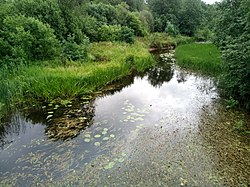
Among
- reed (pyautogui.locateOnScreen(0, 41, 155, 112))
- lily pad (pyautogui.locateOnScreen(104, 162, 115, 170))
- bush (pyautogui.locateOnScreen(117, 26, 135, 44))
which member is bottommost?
lily pad (pyautogui.locateOnScreen(104, 162, 115, 170))

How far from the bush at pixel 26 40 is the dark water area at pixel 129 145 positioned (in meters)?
4.03

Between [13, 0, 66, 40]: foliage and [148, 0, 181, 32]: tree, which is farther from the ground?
[148, 0, 181, 32]: tree

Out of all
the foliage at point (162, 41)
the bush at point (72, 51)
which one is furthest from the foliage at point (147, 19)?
the bush at point (72, 51)

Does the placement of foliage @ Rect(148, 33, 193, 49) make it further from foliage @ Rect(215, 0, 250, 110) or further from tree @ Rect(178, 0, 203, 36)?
foliage @ Rect(215, 0, 250, 110)

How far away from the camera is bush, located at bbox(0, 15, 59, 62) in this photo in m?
10.2

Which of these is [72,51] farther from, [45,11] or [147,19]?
[147,19]

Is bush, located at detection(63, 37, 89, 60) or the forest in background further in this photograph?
bush, located at detection(63, 37, 89, 60)

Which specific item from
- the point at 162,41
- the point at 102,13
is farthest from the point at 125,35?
the point at 162,41

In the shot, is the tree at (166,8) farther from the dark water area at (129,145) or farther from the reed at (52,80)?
the dark water area at (129,145)

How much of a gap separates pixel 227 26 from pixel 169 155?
8220 millimetres

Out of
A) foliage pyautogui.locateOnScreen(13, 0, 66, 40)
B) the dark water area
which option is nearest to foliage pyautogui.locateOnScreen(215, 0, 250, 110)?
the dark water area

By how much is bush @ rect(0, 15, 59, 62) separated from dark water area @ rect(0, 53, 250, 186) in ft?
13.2

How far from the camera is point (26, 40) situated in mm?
10617

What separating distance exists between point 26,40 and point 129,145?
7488mm
